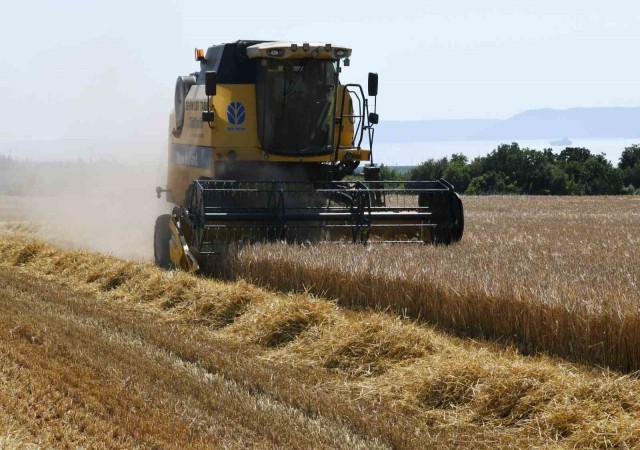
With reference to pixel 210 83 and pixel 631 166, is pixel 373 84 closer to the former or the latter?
pixel 210 83

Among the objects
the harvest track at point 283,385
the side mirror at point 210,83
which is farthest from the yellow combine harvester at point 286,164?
the harvest track at point 283,385

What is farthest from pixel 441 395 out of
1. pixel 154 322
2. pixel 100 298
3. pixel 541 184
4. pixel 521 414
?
pixel 541 184

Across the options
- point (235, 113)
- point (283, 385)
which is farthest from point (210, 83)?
point (283, 385)

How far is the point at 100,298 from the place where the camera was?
1108cm

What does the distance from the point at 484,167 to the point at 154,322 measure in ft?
141

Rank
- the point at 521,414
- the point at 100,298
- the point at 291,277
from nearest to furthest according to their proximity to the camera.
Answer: the point at 521,414
the point at 291,277
the point at 100,298

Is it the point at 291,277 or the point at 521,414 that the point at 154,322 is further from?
Result: the point at 521,414

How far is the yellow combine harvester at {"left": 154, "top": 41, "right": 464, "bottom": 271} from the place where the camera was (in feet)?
39.3

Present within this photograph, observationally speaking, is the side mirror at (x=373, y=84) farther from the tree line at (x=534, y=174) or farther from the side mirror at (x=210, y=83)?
the tree line at (x=534, y=174)

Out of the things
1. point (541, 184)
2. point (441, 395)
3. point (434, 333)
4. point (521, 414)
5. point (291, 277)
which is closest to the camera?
point (521, 414)

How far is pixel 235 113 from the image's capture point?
41.7 feet

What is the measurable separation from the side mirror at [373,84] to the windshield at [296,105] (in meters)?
0.54

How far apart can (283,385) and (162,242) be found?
6921 millimetres

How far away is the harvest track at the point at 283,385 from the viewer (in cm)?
561
